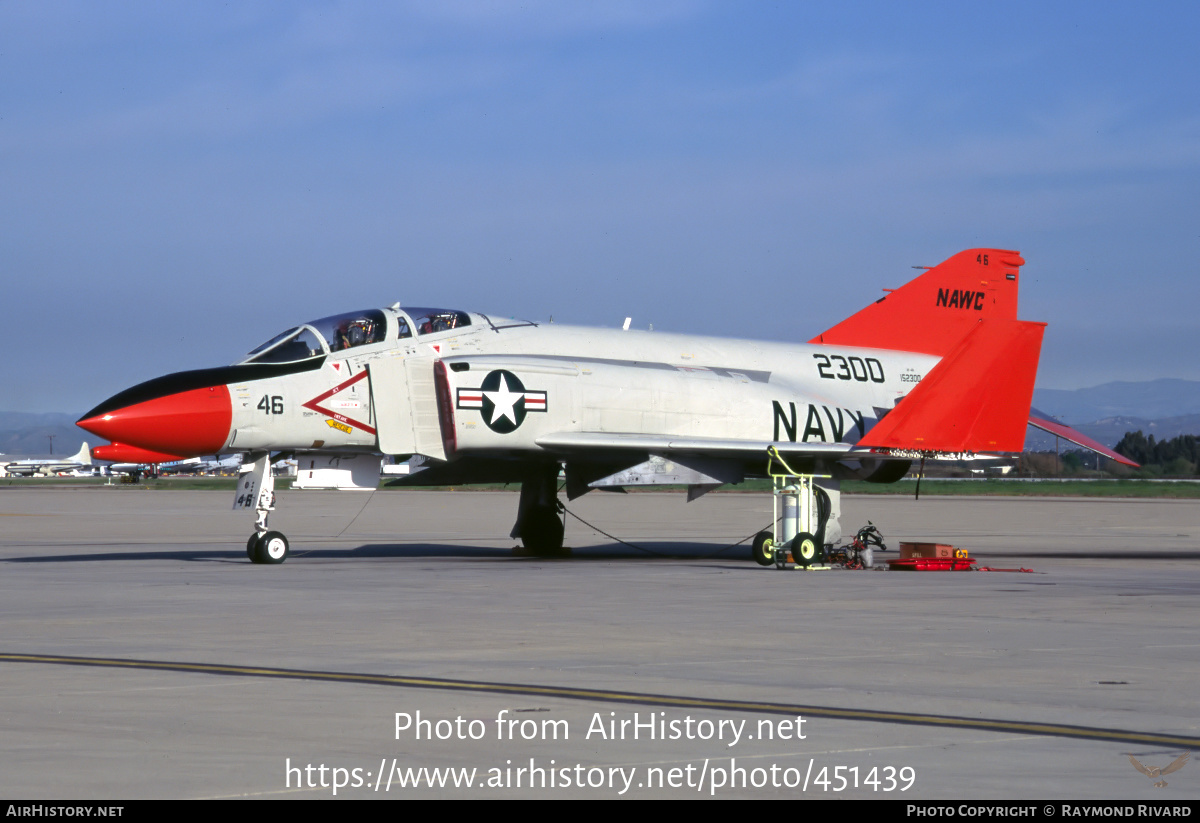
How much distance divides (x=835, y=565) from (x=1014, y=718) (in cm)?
1238

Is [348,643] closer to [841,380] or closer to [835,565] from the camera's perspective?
[835,565]

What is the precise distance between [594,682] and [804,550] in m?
10.8

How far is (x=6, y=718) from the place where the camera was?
256 inches

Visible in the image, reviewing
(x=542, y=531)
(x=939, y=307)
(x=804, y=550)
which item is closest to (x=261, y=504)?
(x=542, y=531)

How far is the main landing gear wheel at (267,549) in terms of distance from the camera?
18203 millimetres

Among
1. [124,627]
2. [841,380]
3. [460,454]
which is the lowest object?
[124,627]

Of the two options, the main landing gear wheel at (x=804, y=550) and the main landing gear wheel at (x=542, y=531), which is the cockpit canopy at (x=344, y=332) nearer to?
the main landing gear wheel at (x=542, y=531)

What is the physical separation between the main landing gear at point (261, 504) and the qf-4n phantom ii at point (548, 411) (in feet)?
0.09

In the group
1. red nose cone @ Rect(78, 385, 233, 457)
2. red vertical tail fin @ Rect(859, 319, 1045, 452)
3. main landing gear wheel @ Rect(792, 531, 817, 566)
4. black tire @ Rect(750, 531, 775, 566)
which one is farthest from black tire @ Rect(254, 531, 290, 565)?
red vertical tail fin @ Rect(859, 319, 1045, 452)

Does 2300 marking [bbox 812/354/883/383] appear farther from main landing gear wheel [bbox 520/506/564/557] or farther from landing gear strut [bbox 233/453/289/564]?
landing gear strut [bbox 233/453/289/564]

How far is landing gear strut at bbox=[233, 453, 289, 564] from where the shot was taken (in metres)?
18.0
